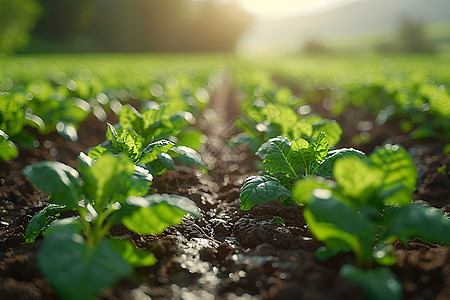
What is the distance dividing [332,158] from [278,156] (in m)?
0.31

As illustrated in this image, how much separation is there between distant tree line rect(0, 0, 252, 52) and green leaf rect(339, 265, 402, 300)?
148ft

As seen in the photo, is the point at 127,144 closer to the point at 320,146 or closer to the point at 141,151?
the point at 141,151

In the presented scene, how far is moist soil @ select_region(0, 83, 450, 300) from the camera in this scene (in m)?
1.47

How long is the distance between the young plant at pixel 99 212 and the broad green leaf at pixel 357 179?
613mm

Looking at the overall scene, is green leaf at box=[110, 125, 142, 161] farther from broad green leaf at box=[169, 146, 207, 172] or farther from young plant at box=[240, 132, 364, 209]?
young plant at box=[240, 132, 364, 209]

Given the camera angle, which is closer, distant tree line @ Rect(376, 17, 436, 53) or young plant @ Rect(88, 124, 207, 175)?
young plant @ Rect(88, 124, 207, 175)

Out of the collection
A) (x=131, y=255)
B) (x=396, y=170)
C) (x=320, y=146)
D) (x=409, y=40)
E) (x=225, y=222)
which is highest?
(x=396, y=170)

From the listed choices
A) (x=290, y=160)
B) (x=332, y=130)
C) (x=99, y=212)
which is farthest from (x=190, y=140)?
(x=99, y=212)

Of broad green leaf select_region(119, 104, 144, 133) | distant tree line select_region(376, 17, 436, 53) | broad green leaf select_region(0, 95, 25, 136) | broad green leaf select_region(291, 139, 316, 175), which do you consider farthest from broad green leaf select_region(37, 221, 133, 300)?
distant tree line select_region(376, 17, 436, 53)

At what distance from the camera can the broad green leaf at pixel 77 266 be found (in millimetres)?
1221

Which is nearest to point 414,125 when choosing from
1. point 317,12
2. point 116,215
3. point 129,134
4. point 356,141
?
point 356,141

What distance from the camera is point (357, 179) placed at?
148 cm

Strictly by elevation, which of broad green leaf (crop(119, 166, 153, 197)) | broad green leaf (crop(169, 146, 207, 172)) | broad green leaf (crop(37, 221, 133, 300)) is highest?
broad green leaf (crop(119, 166, 153, 197))

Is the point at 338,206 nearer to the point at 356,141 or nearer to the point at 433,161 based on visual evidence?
the point at 433,161
